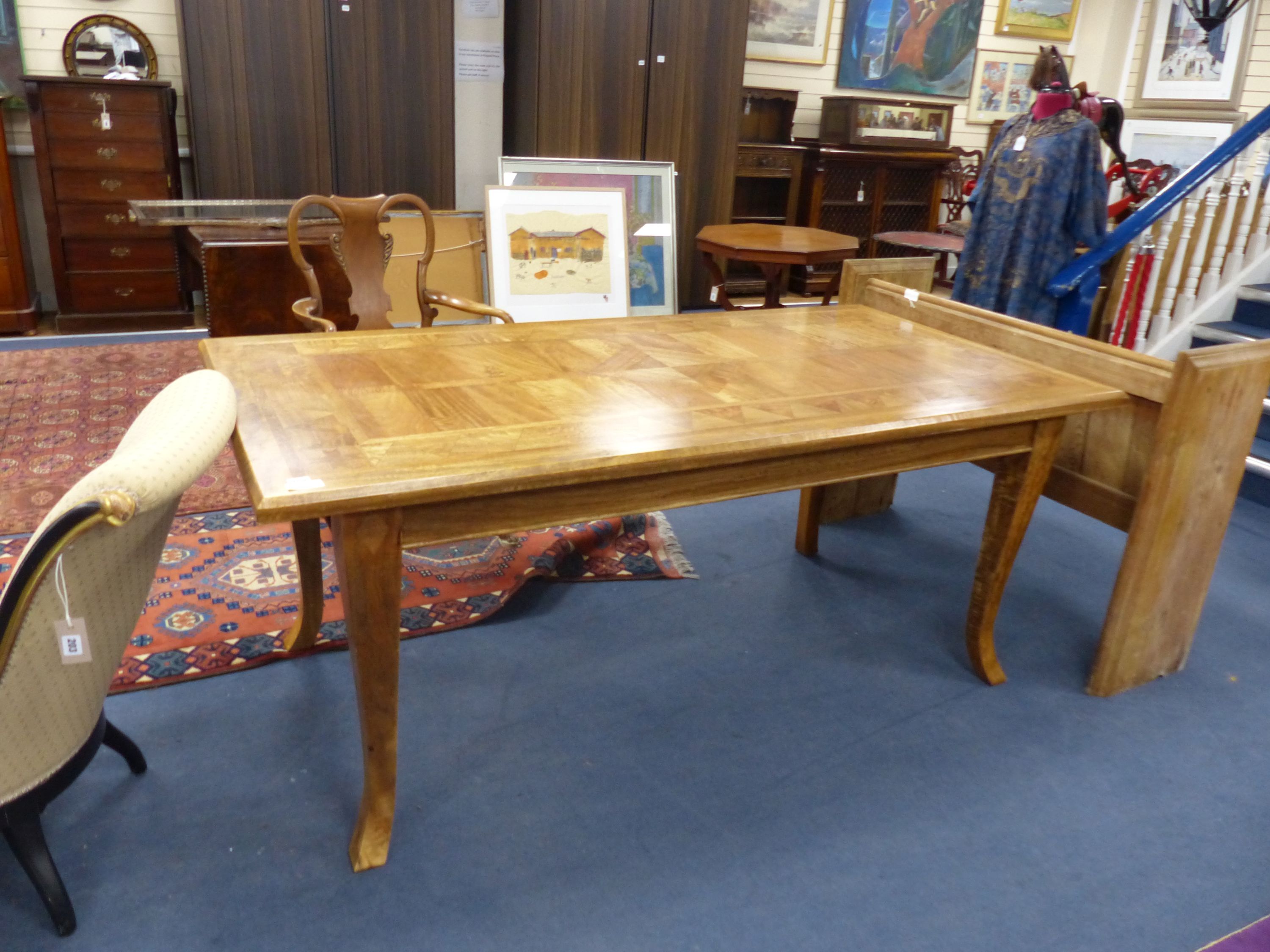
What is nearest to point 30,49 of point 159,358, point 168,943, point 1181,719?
point 159,358

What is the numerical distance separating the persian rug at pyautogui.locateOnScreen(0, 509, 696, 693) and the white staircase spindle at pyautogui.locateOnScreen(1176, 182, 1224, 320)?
2605mm

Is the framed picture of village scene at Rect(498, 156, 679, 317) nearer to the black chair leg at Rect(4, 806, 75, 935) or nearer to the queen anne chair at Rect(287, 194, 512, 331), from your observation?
the queen anne chair at Rect(287, 194, 512, 331)

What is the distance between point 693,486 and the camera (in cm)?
160

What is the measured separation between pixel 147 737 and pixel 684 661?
3.91 ft

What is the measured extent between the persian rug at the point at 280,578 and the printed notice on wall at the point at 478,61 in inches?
154

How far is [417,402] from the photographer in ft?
5.44

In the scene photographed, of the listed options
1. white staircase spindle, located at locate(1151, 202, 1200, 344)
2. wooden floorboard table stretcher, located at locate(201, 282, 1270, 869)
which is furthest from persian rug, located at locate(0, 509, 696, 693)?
white staircase spindle, located at locate(1151, 202, 1200, 344)

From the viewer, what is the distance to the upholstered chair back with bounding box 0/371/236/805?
116cm

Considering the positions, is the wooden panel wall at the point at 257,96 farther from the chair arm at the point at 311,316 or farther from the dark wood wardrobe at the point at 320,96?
the chair arm at the point at 311,316

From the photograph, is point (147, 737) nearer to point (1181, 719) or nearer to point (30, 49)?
point (1181, 719)

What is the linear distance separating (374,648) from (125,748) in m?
0.66

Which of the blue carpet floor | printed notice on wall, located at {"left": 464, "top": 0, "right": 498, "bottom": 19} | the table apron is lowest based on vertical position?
the blue carpet floor

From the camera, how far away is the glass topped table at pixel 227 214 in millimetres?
3521

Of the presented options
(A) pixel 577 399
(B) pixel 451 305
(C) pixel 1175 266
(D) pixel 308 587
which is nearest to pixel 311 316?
(B) pixel 451 305
